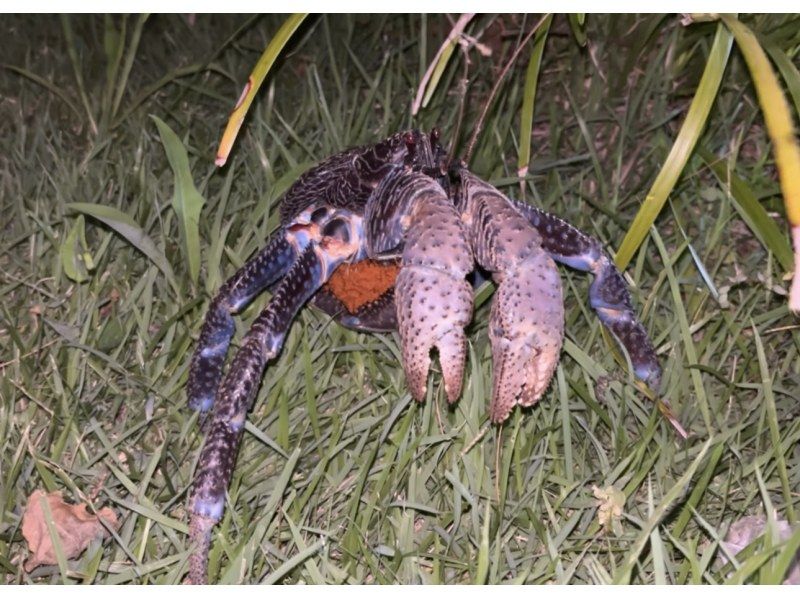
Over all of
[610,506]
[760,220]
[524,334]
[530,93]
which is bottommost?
[610,506]

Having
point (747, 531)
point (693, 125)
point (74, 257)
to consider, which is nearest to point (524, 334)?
point (747, 531)

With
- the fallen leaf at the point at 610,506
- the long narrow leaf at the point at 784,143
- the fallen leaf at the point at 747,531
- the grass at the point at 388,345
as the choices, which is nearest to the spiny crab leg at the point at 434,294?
the grass at the point at 388,345

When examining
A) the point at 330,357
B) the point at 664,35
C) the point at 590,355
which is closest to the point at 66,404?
the point at 330,357

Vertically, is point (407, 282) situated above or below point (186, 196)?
below

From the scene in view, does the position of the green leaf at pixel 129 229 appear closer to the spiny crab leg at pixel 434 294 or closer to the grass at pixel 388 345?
the grass at pixel 388 345

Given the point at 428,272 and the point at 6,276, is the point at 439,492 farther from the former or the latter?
the point at 6,276

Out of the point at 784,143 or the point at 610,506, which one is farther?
the point at 610,506

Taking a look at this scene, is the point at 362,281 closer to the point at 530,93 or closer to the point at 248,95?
the point at 248,95
